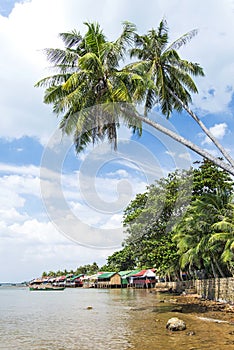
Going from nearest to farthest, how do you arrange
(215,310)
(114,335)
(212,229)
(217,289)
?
(114,335) → (215,310) → (212,229) → (217,289)

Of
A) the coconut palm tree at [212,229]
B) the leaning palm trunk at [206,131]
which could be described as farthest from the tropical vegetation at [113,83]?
the coconut palm tree at [212,229]

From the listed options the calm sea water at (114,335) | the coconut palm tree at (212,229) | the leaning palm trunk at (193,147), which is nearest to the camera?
the calm sea water at (114,335)

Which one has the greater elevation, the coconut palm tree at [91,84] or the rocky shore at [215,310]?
the coconut palm tree at [91,84]

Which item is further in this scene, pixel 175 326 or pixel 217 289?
pixel 217 289

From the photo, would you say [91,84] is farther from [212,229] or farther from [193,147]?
[212,229]

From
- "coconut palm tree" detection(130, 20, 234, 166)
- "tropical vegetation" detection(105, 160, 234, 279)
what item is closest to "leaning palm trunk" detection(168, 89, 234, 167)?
"coconut palm tree" detection(130, 20, 234, 166)

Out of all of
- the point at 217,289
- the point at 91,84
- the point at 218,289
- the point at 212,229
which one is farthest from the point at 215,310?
the point at 91,84

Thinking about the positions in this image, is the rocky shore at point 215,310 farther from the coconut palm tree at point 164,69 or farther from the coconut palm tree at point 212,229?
the coconut palm tree at point 164,69

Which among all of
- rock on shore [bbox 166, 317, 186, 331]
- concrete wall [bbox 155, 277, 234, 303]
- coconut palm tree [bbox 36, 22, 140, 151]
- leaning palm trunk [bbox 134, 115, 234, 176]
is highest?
coconut palm tree [bbox 36, 22, 140, 151]

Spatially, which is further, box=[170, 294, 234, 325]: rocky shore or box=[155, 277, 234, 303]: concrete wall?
box=[155, 277, 234, 303]: concrete wall

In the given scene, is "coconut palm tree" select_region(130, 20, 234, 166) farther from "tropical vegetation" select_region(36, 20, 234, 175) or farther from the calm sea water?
the calm sea water

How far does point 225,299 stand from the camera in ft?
59.0

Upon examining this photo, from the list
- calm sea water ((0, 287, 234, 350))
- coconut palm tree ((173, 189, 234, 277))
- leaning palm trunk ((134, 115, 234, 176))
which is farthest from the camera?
coconut palm tree ((173, 189, 234, 277))

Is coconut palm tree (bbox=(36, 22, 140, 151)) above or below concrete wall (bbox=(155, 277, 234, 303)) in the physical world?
above
